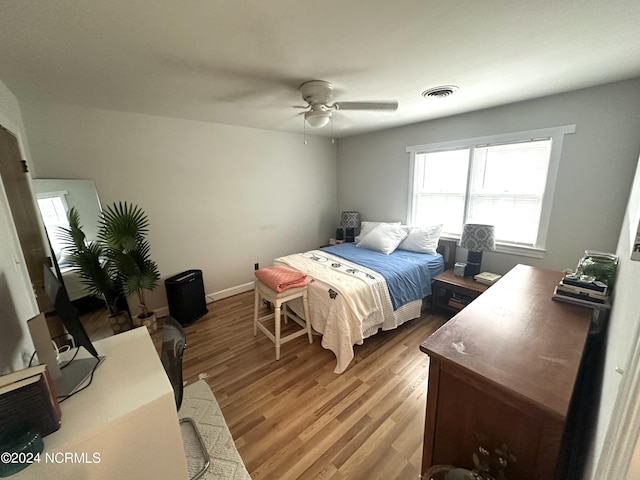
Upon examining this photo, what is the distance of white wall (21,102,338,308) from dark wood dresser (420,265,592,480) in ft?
9.87

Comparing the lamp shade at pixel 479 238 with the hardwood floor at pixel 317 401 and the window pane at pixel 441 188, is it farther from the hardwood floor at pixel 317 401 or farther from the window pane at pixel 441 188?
the hardwood floor at pixel 317 401

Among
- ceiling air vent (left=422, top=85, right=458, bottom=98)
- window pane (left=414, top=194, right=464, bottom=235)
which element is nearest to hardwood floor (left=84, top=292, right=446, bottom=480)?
window pane (left=414, top=194, right=464, bottom=235)

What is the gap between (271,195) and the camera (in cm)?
375

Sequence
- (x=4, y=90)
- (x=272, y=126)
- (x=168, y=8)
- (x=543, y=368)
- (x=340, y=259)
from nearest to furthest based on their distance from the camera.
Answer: (x=543, y=368), (x=168, y=8), (x=4, y=90), (x=340, y=259), (x=272, y=126)

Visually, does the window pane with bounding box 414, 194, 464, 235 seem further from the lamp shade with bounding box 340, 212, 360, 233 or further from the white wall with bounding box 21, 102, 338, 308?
the white wall with bounding box 21, 102, 338, 308

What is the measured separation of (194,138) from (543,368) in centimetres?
355

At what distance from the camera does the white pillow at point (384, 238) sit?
3182 millimetres

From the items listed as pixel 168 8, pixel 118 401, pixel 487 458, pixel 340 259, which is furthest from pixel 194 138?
pixel 487 458

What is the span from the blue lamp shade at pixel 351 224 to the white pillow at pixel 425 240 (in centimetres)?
102

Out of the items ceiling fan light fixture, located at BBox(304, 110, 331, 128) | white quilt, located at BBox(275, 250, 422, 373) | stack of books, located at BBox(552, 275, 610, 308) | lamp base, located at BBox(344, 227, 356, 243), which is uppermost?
ceiling fan light fixture, located at BBox(304, 110, 331, 128)

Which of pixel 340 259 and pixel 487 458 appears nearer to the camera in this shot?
pixel 487 458

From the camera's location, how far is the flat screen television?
972 millimetres

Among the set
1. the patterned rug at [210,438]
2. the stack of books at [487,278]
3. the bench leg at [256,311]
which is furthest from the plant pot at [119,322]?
the stack of books at [487,278]

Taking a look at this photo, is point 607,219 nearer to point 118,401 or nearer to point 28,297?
point 118,401
